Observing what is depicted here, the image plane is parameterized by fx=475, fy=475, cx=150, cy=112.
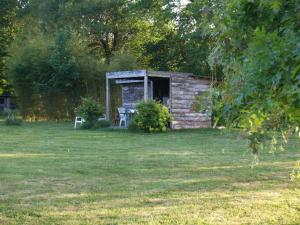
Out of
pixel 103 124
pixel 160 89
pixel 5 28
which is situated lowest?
pixel 103 124

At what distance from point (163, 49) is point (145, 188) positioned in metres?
25.5

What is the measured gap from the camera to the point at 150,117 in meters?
16.0

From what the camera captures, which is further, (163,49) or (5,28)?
(5,28)

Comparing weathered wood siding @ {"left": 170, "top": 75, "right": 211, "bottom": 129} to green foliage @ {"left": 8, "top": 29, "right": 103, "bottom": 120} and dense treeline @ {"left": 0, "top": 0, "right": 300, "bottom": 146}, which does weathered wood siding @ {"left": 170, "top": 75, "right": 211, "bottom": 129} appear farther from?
green foliage @ {"left": 8, "top": 29, "right": 103, "bottom": 120}

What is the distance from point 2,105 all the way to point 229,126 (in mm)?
40248

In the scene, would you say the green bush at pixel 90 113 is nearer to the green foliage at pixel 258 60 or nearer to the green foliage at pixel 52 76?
the green foliage at pixel 52 76

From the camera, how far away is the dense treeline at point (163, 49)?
6.61ft

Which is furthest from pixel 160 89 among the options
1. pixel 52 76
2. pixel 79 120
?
pixel 52 76

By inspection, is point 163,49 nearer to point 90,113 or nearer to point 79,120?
point 79,120

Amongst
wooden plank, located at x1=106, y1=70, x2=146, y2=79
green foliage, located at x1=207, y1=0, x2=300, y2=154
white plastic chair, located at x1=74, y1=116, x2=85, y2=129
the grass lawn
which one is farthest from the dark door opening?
green foliage, located at x1=207, y1=0, x2=300, y2=154

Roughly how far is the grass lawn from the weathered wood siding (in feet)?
26.6

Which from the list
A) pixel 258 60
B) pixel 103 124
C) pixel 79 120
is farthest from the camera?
pixel 79 120

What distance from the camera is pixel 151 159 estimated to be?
28.5 feet

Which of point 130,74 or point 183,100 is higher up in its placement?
point 130,74
